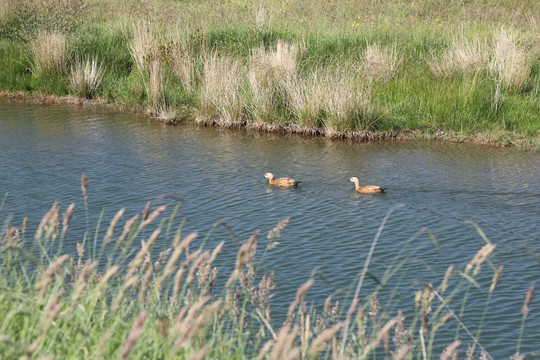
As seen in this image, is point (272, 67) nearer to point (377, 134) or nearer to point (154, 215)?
point (377, 134)

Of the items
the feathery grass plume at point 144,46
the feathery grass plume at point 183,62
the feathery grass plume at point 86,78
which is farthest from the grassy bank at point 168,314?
the feathery grass plume at point 86,78

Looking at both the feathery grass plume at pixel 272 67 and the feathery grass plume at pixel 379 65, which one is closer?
the feathery grass plume at pixel 272 67

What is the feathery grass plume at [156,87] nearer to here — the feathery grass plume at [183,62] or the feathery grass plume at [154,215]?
the feathery grass plume at [183,62]

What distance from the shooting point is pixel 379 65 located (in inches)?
611

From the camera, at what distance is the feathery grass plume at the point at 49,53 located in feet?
56.7

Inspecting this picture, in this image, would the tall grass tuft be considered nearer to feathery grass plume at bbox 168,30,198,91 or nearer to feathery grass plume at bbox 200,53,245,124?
feathery grass plume at bbox 200,53,245,124

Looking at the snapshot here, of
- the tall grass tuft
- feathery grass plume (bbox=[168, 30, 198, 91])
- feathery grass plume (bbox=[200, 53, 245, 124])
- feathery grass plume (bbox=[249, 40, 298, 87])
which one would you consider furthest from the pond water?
feathery grass plume (bbox=[168, 30, 198, 91])

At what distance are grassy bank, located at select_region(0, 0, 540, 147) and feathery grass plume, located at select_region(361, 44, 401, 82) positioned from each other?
28mm

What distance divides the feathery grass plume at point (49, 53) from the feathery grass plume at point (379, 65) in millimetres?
7236

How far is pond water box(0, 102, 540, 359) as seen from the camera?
7414mm

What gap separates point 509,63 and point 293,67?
4408 mm

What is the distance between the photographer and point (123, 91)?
55.3 feet

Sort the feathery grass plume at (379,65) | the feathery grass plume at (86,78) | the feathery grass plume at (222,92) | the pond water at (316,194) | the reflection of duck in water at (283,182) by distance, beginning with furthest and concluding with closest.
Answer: the feathery grass plume at (86,78)
the feathery grass plume at (379,65)
the feathery grass plume at (222,92)
the reflection of duck in water at (283,182)
the pond water at (316,194)

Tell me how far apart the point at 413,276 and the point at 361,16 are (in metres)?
15.1
